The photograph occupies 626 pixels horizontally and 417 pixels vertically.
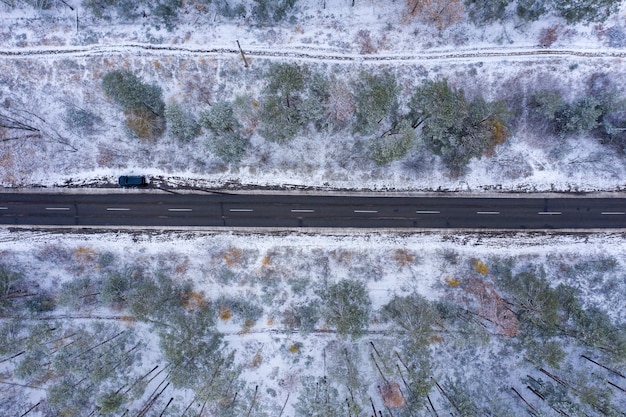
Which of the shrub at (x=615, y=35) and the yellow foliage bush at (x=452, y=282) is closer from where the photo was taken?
the shrub at (x=615, y=35)

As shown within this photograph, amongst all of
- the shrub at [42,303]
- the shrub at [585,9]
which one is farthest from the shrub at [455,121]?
the shrub at [42,303]

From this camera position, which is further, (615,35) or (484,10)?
(615,35)

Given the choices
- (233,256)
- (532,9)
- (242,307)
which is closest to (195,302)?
(242,307)

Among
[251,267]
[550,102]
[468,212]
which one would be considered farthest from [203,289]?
[550,102]

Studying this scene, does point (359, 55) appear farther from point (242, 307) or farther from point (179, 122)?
point (242, 307)

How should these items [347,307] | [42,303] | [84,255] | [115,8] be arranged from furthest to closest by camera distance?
[42,303] → [84,255] → [115,8] → [347,307]

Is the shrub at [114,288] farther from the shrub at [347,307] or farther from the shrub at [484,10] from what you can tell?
the shrub at [484,10]

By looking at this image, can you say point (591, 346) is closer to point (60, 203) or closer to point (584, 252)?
point (584, 252)
